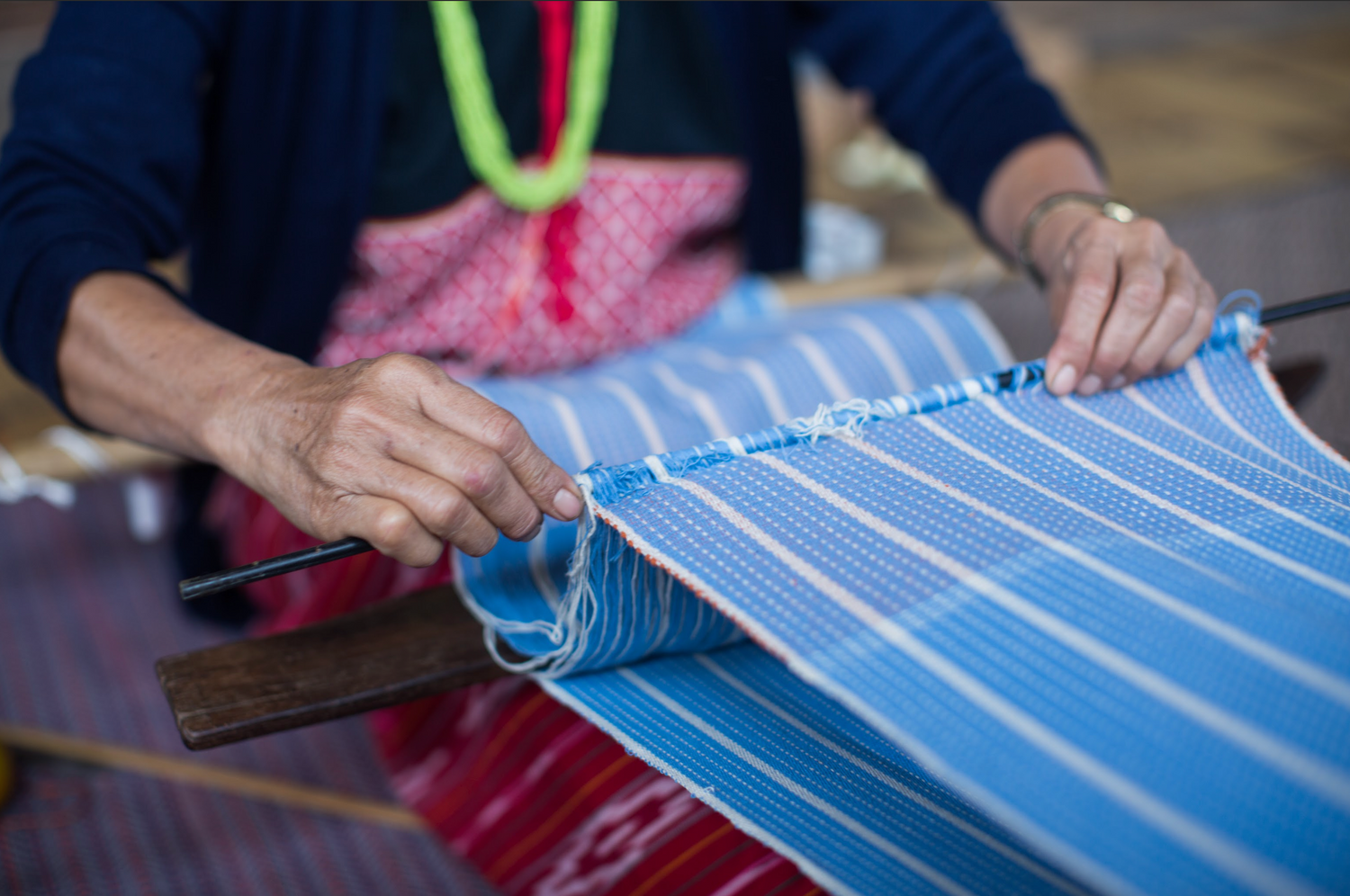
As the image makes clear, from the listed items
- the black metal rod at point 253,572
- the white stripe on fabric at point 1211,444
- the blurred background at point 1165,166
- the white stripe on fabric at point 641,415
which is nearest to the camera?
the black metal rod at point 253,572

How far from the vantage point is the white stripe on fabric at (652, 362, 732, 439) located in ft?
2.93

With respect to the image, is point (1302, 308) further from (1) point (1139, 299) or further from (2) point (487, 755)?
(2) point (487, 755)

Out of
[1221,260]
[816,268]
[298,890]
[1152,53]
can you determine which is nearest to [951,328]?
[298,890]

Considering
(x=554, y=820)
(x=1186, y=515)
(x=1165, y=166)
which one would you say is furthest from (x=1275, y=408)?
(x=1165, y=166)

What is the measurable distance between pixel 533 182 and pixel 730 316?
31cm

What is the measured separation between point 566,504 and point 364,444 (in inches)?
4.7

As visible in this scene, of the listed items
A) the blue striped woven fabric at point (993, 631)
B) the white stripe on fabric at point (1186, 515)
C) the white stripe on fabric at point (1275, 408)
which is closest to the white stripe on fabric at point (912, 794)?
the blue striped woven fabric at point (993, 631)

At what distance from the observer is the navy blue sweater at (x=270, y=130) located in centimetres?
77

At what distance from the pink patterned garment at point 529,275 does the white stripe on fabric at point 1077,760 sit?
56cm

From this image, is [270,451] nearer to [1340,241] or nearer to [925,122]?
[925,122]

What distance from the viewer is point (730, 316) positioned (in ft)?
3.95

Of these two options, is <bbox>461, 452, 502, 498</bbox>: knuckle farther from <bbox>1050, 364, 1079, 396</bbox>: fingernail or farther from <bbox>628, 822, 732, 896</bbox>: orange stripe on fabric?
<bbox>1050, 364, 1079, 396</bbox>: fingernail

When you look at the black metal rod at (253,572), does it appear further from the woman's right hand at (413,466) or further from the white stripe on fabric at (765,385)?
the white stripe on fabric at (765,385)

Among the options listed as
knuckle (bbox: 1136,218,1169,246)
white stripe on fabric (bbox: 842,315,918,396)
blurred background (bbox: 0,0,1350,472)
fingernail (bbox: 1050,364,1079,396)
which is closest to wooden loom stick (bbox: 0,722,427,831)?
blurred background (bbox: 0,0,1350,472)
